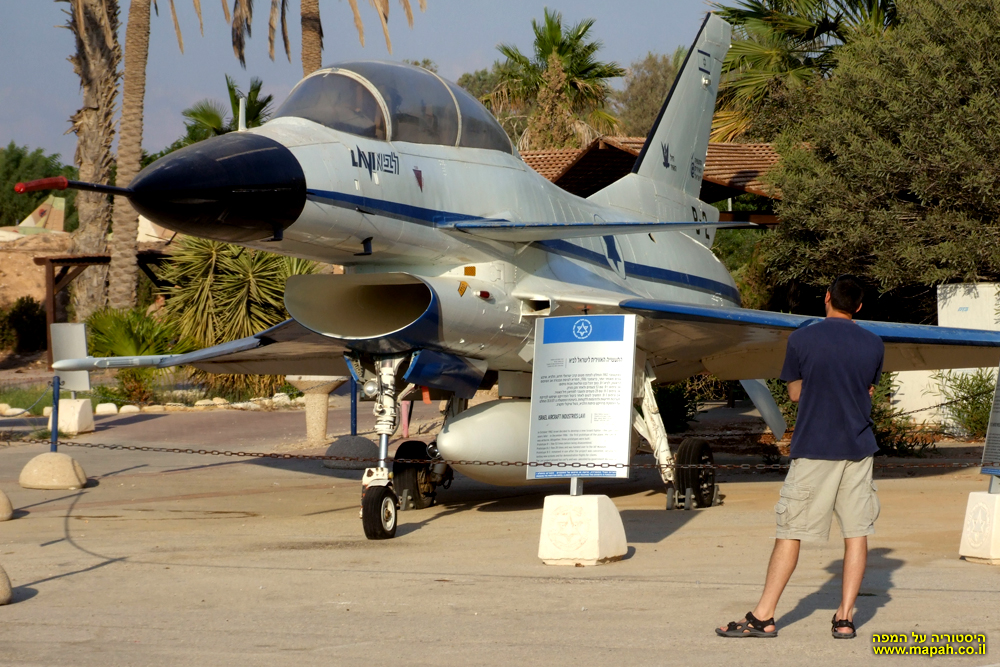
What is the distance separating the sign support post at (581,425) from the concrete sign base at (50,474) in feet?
22.3

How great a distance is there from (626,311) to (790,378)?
480 centimetres

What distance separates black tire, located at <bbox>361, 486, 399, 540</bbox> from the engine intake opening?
1.29m

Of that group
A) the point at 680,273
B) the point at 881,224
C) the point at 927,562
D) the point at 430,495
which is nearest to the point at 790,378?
the point at 927,562

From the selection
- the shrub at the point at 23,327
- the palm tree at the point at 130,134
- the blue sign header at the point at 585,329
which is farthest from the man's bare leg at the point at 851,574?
the shrub at the point at 23,327

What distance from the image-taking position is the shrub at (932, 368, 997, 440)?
54.5 feet

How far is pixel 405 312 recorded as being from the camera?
9.38 metres

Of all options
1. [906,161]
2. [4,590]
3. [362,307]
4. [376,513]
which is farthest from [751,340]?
[906,161]

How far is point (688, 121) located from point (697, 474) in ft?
18.2

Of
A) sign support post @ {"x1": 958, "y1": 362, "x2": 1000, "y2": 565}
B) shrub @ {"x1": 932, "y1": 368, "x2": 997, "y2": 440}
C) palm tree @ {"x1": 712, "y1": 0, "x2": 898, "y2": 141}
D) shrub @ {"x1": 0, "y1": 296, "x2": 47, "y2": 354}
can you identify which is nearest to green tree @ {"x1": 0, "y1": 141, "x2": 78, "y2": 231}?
shrub @ {"x1": 0, "y1": 296, "x2": 47, "y2": 354}

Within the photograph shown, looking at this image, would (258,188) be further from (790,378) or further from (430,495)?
(430,495)

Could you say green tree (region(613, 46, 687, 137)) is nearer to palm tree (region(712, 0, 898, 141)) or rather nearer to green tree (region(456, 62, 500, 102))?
green tree (region(456, 62, 500, 102))

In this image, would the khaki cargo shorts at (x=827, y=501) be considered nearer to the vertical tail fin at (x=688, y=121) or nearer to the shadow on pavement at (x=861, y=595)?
the shadow on pavement at (x=861, y=595)

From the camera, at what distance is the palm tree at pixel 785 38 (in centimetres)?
2158

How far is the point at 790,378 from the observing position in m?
5.17
